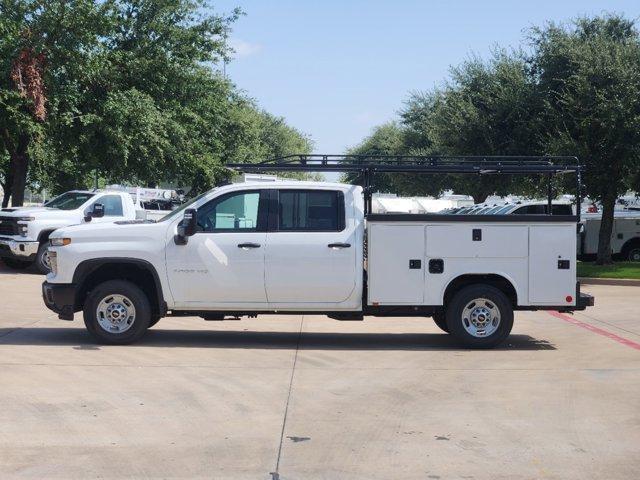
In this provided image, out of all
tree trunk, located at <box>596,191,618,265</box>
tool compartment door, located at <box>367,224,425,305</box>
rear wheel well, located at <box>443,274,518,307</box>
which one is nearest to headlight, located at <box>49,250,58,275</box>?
tool compartment door, located at <box>367,224,425,305</box>

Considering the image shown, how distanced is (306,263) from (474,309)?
221cm

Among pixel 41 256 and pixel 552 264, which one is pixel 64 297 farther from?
pixel 41 256

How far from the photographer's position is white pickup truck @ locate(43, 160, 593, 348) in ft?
36.8

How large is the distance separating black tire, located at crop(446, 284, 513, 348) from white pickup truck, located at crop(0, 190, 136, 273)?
457 inches

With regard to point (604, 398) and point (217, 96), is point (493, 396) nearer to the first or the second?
point (604, 398)

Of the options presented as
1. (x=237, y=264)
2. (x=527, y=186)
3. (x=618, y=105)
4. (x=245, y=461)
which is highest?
(x=618, y=105)

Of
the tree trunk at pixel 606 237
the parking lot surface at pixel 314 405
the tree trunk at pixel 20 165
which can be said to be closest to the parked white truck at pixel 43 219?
the tree trunk at pixel 20 165

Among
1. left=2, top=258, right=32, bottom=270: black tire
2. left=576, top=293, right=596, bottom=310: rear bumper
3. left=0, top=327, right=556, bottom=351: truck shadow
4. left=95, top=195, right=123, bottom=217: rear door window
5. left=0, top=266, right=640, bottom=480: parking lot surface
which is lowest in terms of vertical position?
left=0, top=266, right=640, bottom=480: parking lot surface

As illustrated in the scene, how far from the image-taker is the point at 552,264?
452 inches

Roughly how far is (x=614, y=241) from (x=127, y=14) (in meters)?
16.9

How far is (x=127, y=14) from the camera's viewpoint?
2912 centimetres

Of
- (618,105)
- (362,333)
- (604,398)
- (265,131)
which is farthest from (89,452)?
(265,131)

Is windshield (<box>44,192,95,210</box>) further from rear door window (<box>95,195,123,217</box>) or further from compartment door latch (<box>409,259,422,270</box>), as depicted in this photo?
compartment door latch (<box>409,259,422,270</box>)

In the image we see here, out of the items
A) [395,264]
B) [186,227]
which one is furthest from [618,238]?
[186,227]
